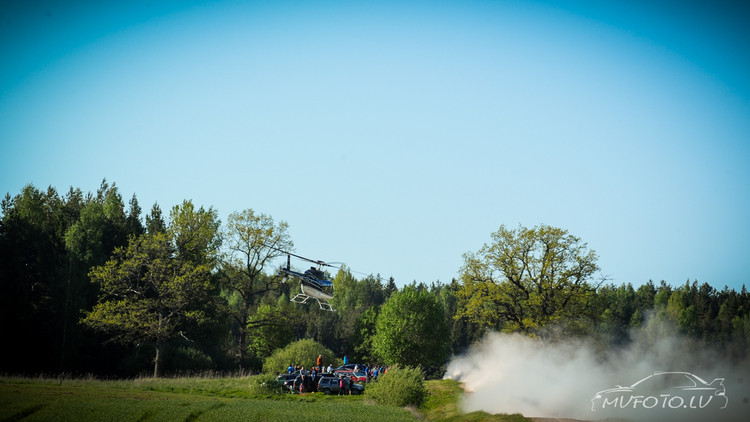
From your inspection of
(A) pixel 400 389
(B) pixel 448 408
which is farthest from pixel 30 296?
(B) pixel 448 408

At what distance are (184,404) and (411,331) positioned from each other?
47.7m

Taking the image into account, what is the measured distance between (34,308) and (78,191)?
110 ft

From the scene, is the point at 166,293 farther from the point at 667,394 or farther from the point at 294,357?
the point at 667,394

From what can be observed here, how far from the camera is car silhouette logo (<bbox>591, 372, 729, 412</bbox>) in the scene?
27938 mm

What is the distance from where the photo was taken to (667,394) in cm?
2939

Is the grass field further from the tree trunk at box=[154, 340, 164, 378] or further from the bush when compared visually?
the tree trunk at box=[154, 340, 164, 378]

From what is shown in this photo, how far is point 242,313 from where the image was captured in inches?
2276

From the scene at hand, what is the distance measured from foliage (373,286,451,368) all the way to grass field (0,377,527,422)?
31.7 metres

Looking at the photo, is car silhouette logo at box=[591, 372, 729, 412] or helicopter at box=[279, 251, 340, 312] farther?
helicopter at box=[279, 251, 340, 312]

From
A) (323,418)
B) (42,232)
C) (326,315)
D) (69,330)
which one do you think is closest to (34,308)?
(69,330)

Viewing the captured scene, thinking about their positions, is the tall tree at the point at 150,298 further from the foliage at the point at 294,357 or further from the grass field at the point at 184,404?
the foliage at the point at 294,357

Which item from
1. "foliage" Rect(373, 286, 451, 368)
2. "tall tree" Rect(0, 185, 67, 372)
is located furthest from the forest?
"foliage" Rect(373, 286, 451, 368)

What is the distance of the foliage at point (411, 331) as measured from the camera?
3000 inches

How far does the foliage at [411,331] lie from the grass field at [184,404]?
31.7 m
